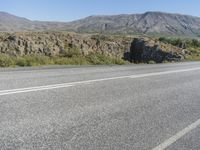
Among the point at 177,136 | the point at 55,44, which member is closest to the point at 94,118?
the point at 177,136

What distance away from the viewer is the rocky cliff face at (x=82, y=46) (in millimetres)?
33894

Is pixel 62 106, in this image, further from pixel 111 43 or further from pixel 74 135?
pixel 111 43

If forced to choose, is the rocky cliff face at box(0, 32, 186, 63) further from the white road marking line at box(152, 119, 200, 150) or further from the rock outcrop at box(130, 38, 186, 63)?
the white road marking line at box(152, 119, 200, 150)

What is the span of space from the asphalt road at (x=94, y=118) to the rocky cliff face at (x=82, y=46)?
918 inches

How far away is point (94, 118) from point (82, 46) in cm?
3278

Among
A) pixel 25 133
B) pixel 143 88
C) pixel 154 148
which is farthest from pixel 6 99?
pixel 143 88

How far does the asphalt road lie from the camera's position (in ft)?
17.9

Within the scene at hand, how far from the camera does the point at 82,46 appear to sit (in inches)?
1553

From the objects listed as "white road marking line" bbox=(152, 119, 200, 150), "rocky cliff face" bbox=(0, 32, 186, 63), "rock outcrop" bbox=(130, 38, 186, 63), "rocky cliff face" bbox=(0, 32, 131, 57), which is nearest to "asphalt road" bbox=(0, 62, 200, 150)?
"white road marking line" bbox=(152, 119, 200, 150)

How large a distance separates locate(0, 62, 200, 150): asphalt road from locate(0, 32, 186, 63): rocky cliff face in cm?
2331

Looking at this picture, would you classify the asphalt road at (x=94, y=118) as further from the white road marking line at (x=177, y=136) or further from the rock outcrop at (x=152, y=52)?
the rock outcrop at (x=152, y=52)

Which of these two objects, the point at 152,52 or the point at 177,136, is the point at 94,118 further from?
the point at 152,52

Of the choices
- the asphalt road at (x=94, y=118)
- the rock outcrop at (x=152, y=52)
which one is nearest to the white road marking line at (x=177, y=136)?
the asphalt road at (x=94, y=118)

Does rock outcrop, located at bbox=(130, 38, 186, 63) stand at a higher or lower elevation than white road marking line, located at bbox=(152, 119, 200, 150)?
lower
